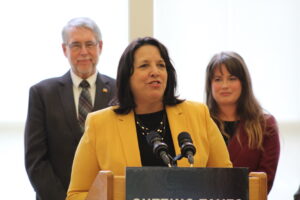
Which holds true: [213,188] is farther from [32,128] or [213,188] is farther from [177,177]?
[32,128]

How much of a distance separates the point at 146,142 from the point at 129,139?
0.09 metres

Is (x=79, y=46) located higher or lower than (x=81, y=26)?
lower

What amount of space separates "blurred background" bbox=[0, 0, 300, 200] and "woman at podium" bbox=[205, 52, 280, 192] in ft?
4.71

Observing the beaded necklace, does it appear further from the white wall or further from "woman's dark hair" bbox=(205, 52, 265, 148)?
the white wall

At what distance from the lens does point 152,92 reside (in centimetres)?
287

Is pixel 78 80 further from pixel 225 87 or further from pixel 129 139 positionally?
pixel 129 139

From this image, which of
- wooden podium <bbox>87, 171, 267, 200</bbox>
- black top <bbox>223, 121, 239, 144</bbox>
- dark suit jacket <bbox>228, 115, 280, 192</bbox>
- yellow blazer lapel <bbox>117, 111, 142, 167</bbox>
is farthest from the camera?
black top <bbox>223, 121, 239, 144</bbox>

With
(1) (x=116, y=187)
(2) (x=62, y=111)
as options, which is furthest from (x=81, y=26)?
(1) (x=116, y=187)

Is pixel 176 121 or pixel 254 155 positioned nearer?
pixel 176 121

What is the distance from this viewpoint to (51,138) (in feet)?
12.1

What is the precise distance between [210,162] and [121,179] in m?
0.75

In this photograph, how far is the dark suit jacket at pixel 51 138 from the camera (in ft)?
11.8

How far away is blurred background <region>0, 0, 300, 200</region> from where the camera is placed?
200 inches

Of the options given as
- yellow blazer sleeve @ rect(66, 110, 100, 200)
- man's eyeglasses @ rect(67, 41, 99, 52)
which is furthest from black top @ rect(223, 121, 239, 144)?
yellow blazer sleeve @ rect(66, 110, 100, 200)
